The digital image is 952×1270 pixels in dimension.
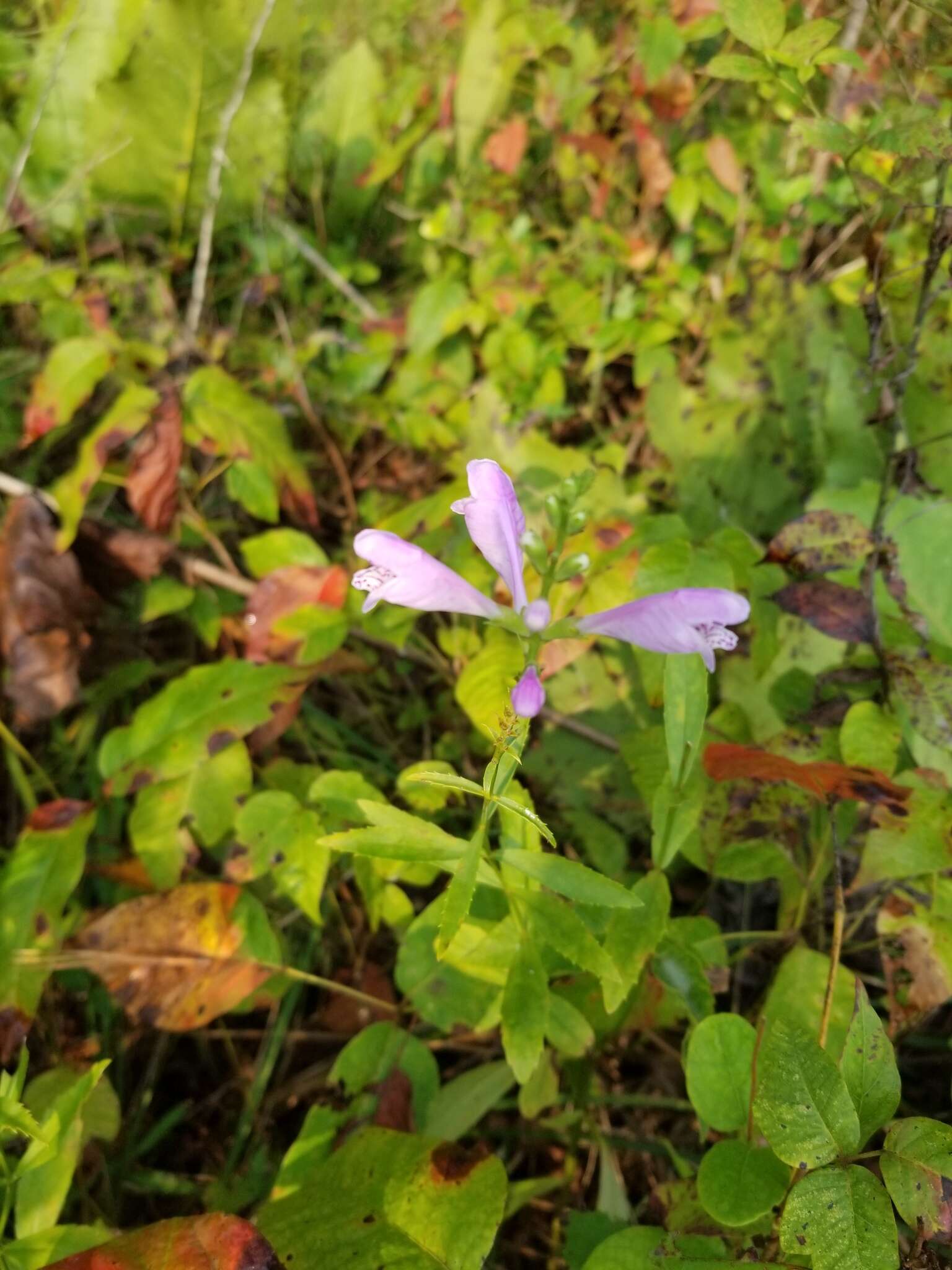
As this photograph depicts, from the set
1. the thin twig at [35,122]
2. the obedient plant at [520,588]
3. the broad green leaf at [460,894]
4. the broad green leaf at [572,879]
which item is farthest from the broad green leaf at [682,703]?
the thin twig at [35,122]

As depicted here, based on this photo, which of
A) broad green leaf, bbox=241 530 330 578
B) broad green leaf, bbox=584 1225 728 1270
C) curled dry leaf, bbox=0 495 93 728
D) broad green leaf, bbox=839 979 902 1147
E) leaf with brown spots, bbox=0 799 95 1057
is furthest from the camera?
curled dry leaf, bbox=0 495 93 728

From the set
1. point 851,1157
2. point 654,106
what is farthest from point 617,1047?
point 654,106

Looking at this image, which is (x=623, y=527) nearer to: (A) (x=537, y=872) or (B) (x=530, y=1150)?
(A) (x=537, y=872)

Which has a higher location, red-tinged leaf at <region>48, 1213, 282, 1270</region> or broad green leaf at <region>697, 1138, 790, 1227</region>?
broad green leaf at <region>697, 1138, 790, 1227</region>

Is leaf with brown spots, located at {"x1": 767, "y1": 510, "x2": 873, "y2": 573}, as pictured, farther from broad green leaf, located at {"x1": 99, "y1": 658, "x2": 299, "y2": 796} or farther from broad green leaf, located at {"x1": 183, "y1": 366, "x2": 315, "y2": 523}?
broad green leaf, located at {"x1": 183, "y1": 366, "x2": 315, "y2": 523}

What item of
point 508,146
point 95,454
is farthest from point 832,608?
point 508,146

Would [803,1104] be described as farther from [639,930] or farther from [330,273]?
[330,273]

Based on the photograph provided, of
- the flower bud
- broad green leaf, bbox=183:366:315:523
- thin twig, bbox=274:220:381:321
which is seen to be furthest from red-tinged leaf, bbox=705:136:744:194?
the flower bud
